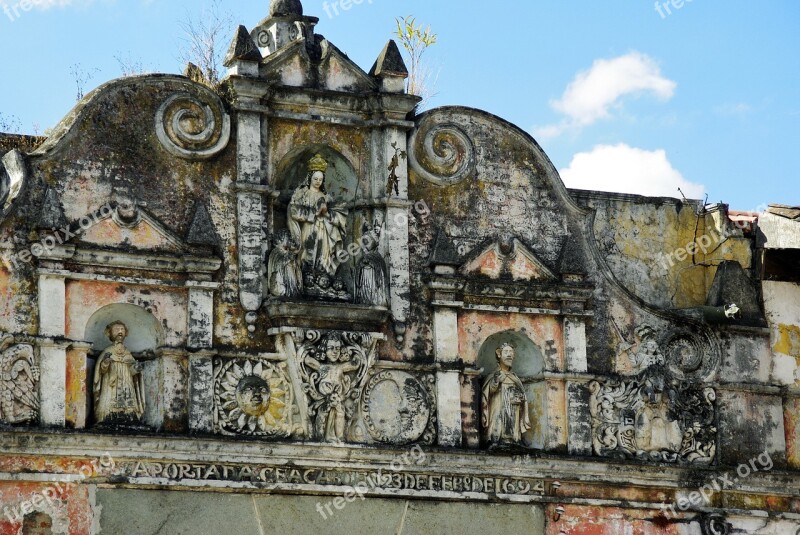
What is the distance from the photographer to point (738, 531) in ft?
Answer: 66.7

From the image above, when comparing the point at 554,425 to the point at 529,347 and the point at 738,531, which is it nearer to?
the point at 529,347

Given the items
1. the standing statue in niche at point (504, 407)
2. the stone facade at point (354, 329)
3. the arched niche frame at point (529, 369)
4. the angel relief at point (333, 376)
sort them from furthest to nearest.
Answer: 1. the arched niche frame at point (529, 369)
2. the standing statue in niche at point (504, 407)
3. the angel relief at point (333, 376)
4. the stone facade at point (354, 329)

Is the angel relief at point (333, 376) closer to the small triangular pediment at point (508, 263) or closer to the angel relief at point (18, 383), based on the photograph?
the small triangular pediment at point (508, 263)

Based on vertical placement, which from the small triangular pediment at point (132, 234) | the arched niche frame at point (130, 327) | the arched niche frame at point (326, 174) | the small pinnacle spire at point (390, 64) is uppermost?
the small pinnacle spire at point (390, 64)

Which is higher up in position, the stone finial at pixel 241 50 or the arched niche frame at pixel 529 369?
the stone finial at pixel 241 50

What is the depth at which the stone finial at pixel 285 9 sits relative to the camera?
2022 centimetres

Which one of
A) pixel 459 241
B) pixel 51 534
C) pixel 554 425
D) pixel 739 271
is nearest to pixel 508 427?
pixel 554 425

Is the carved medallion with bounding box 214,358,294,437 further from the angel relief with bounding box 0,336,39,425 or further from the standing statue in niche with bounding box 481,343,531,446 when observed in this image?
the standing statue in niche with bounding box 481,343,531,446

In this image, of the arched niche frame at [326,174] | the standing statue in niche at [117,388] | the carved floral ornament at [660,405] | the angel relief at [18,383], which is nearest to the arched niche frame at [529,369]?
the carved floral ornament at [660,405]

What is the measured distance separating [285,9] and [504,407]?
4682 millimetres

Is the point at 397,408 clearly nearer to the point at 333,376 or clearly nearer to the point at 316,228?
the point at 333,376

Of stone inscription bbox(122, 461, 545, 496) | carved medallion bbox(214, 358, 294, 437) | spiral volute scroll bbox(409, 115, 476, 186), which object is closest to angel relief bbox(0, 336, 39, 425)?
stone inscription bbox(122, 461, 545, 496)

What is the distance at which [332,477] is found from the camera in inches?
741

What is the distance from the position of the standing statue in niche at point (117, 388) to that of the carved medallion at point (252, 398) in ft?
2.45
